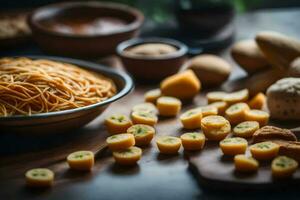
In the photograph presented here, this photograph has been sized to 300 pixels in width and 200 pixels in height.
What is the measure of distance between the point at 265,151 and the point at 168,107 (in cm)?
42

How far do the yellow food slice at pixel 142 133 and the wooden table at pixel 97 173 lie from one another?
0.07 feet

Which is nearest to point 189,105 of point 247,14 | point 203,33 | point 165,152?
point 165,152

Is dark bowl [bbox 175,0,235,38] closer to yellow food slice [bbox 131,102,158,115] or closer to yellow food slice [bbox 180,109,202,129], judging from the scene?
yellow food slice [bbox 131,102,158,115]

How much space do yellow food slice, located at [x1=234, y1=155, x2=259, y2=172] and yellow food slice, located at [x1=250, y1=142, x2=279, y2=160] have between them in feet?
0.14

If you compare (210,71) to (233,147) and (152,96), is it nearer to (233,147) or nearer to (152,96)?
(152,96)

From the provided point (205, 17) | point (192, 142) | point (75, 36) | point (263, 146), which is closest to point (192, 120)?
point (192, 142)

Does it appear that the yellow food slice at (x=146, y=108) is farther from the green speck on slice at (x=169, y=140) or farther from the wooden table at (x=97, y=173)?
the green speck on slice at (x=169, y=140)

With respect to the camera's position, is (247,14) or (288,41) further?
(247,14)

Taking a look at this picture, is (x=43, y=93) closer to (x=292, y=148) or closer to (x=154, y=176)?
(x=154, y=176)

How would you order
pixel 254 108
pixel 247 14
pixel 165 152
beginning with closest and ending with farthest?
pixel 165 152, pixel 254 108, pixel 247 14

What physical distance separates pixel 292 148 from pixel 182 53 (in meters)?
0.72

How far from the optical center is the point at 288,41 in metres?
1.77

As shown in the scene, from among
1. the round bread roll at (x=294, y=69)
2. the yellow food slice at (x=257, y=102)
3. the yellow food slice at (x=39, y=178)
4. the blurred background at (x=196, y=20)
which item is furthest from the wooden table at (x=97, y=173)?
the blurred background at (x=196, y=20)

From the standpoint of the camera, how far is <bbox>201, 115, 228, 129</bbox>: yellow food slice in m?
1.45
